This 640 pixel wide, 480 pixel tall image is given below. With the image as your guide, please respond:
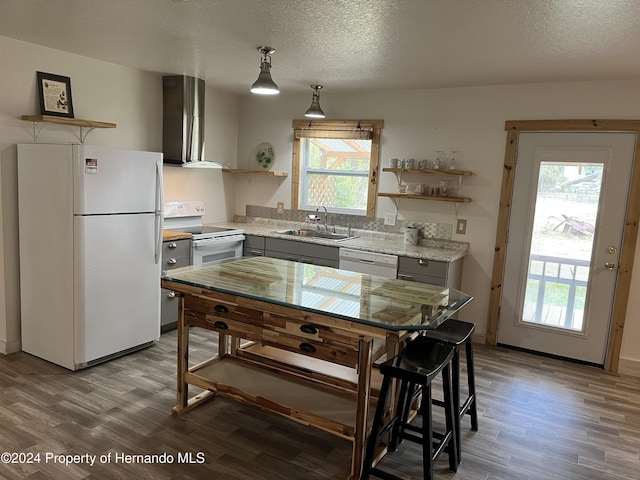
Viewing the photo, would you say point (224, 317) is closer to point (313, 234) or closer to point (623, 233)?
point (313, 234)

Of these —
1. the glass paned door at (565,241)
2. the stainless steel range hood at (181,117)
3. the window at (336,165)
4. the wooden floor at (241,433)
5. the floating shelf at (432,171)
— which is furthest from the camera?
the window at (336,165)

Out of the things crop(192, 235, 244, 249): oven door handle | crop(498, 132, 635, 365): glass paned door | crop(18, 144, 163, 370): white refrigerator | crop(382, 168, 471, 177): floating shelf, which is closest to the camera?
crop(18, 144, 163, 370): white refrigerator

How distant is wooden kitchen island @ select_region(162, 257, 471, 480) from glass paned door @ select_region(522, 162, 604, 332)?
1.89 m

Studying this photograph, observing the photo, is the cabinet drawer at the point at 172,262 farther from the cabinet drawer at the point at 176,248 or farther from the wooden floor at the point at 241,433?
the wooden floor at the point at 241,433

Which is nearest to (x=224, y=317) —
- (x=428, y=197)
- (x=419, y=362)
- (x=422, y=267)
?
(x=419, y=362)

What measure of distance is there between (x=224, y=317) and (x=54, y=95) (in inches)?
93.8

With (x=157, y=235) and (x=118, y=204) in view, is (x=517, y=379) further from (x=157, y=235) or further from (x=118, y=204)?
(x=118, y=204)

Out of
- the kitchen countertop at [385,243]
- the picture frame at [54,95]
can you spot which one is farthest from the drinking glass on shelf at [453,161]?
the picture frame at [54,95]

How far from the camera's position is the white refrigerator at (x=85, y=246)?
3.24 meters

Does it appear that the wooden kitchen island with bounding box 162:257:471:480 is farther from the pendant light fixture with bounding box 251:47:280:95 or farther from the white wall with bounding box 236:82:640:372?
the white wall with bounding box 236:82:640:372

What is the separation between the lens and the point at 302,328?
2.35 metres

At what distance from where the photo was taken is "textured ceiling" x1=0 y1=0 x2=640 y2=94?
2406 millimetres

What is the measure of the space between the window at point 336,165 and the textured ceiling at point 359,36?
0.82 m

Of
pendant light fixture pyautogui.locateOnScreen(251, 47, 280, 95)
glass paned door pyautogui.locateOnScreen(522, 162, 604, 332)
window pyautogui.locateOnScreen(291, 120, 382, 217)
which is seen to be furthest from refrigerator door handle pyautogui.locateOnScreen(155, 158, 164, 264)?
glass paned door pyautogui.locateOnScreen(522, 162, 604, 332)
